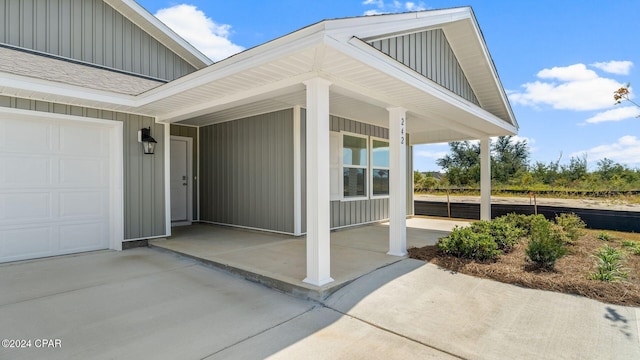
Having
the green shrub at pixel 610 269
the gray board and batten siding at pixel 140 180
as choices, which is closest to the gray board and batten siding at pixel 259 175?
the gray board and batten siding at pixel 140 180

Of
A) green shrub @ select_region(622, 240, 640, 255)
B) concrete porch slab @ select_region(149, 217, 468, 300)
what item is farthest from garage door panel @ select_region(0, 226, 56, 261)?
green shrub @ select_region(622, 240, 640, 255)

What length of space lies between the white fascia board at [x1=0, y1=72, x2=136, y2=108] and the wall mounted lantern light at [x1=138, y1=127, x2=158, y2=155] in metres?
0.66

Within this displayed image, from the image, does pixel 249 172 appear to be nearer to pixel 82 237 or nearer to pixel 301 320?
pixel 82 237

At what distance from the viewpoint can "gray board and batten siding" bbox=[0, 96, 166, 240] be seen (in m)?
5.55

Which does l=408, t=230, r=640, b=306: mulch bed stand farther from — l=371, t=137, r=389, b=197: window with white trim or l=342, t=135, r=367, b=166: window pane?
l=371, t=137, r=389, b=197: window with white trim

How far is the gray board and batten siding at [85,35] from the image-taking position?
5586 millimetres

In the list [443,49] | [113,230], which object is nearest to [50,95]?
[113,230]

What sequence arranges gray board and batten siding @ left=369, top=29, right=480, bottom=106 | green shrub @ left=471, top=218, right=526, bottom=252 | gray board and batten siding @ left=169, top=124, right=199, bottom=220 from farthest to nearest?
gray board and batten siding @ left=169, top=124, right=199, bottom=220 < green shrub @ left=471, top=218, right=526, bottom=252 < gray board and batten siding @ left=369, top=29, right=480, bottom=106

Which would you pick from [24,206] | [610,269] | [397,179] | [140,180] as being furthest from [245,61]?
[610,269]

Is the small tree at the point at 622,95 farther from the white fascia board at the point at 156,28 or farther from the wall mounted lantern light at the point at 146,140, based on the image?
the white fascia board at the point at 156,28

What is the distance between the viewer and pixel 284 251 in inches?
199

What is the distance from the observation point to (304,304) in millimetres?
3240

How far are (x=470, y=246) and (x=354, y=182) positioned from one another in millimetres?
3383

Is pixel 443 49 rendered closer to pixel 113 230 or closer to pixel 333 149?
pixel 333 149
